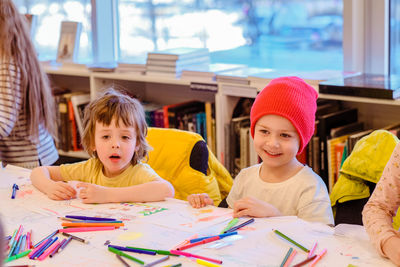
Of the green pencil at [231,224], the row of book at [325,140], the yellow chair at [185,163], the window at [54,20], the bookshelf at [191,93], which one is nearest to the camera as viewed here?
the green pencil at [231,224]

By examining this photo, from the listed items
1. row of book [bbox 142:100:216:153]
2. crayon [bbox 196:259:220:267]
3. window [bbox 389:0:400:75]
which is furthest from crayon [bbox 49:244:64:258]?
window [bbox 389:0:400:75]

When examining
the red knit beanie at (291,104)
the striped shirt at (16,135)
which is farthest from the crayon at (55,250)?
the striped shirt at (16,135)

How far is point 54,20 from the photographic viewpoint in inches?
183

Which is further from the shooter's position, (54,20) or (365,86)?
(54,20)

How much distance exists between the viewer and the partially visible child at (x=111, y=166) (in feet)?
5.73

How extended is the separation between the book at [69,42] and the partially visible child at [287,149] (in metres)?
2.49

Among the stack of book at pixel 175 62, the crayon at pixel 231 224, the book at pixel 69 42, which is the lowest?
the crayon at pixel 231 224

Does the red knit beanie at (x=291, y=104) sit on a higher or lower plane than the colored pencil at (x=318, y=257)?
higher

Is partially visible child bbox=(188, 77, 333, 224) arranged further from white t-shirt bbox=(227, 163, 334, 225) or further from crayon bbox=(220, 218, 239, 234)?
crayon bbox=(220, 218, 239, 234)

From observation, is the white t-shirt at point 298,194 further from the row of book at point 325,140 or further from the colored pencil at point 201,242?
the row of book at point 325,140

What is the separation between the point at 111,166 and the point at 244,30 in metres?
1.87

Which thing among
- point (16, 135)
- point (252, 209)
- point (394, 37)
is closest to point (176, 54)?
point (16, 135)

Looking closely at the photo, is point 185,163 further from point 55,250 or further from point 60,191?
point 55,250

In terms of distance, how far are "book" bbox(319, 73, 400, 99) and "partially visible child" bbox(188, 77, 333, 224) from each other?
30.2 inches
